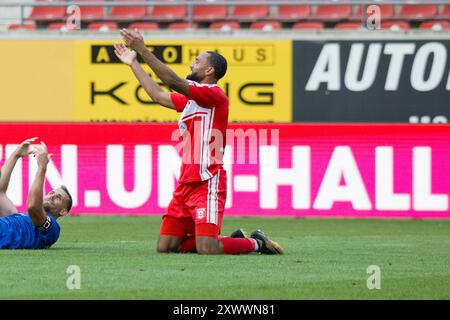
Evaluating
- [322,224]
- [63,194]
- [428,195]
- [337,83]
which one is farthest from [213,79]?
[337,83]

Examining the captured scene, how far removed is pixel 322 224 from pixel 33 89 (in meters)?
6.99

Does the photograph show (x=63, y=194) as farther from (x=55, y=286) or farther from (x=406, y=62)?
(x=406, y=62)

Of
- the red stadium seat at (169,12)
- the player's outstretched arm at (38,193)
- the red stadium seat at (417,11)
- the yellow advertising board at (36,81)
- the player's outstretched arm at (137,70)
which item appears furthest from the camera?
the red stadium seat at (169,12)

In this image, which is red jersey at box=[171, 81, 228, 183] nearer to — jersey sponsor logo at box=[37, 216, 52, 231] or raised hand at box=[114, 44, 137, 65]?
raised hand at box=[114, 44, 137, 65]

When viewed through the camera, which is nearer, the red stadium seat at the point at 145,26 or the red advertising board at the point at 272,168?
the red advertising board at the point at 272,168

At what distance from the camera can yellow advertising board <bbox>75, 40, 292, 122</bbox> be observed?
822 inches

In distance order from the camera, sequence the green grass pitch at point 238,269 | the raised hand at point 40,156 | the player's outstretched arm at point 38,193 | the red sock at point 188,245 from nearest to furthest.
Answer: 1. the green grass pitch at point 238,269
2. the player's outstretched arm at point 38,193
3. the raised hand at point 40,156
4. the red sock at point 188,245

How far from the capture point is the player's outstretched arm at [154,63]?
1031 cm

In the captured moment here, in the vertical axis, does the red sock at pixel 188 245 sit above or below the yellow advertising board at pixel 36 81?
below

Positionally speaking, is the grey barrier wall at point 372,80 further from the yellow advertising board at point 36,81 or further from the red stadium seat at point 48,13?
the red stadium seat at point 48,13

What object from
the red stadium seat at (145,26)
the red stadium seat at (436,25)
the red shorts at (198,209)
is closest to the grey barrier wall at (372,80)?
the red stadium seat at (436,25)

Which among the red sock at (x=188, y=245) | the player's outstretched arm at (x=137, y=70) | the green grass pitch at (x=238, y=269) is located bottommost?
the green grass pitch at (x=238, y=269)

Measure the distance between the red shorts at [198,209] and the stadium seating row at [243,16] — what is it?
35.2 feet

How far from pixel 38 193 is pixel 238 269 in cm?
199
